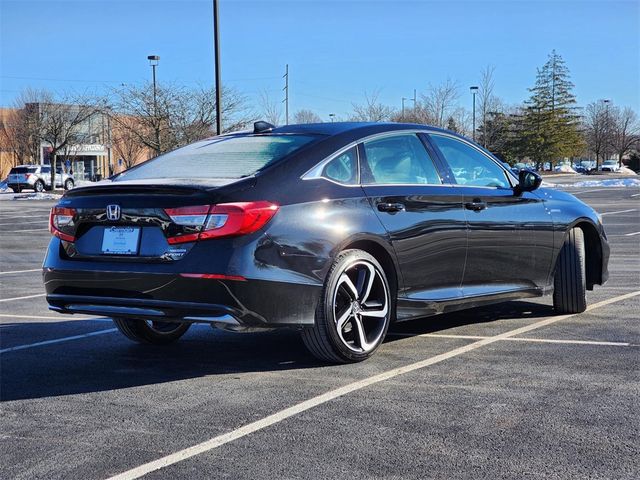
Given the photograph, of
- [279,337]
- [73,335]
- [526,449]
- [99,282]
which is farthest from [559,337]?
[73,335]

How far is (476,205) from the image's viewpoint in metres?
6.09

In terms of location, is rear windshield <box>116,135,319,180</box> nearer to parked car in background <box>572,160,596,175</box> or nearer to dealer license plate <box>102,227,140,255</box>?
dealer license plate <box>102,227,140,255</box>

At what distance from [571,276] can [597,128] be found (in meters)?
99.7

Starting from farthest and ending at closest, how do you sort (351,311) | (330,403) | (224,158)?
(224,158)
(351,311)
(330,403)

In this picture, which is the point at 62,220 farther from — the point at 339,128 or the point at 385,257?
the point at 385,257

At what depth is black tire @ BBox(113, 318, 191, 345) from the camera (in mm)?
6070

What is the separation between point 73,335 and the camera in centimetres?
657

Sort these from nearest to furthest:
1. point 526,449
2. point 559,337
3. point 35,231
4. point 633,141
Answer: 1. point 526,449
2. point 559,337
3. point 35,231
4. point 633,141

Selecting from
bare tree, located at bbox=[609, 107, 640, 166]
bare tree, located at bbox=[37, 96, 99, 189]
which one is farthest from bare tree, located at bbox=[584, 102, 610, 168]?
bare tree, located at bbox=[37, 96, 99, 189]

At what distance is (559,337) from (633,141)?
352 feet

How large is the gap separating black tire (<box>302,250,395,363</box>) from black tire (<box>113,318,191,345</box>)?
1497mm

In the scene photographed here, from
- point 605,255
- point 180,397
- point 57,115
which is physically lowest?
point 180,397

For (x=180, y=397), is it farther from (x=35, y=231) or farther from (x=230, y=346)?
(x=35, y=231)

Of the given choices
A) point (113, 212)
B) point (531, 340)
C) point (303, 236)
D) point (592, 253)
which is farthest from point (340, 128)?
point (592, 253)
